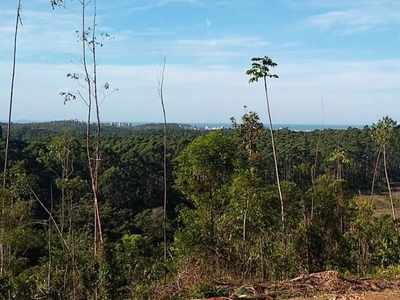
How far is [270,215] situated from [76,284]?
17.0 feet

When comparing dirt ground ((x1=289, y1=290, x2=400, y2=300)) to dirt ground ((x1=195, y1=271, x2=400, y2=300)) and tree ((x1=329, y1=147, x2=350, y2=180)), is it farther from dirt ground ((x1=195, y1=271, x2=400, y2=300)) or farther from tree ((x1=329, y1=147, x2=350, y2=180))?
tree ((x1=329, y1=147, x2=350, y2=180))

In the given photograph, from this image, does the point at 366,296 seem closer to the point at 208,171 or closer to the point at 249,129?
the point at 208,171

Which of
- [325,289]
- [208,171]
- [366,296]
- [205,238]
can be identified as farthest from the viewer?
[205,238]

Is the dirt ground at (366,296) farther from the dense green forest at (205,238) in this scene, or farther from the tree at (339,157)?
the tree at (339,157)

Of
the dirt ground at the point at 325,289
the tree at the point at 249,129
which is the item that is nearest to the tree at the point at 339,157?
the tree at the point at 249,129

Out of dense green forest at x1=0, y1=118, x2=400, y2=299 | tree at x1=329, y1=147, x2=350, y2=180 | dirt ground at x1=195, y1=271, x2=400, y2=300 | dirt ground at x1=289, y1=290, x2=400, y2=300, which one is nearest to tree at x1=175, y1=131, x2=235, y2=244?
dense green forest at x1=0, y1=118, x2=400, y2=299

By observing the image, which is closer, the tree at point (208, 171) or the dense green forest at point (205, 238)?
the dense green forest at point (205, 238)

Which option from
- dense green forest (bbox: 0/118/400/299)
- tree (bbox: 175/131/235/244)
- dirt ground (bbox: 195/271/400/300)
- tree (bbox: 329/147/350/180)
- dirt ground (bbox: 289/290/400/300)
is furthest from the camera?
tree (bbox: 329/147/350/180)

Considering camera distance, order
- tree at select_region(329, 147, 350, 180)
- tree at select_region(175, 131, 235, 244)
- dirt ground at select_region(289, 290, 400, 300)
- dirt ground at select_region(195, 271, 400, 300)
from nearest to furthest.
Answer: dirt ground at select_region(289, 290, 400, 300) → dirt ground at select_region(195, 271, 400, 300) → tree at select_region(175, 131, 235, 244) → tree at select_region(329, 147, 350, 180)

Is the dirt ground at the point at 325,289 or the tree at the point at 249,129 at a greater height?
the tree at the point at 249,129

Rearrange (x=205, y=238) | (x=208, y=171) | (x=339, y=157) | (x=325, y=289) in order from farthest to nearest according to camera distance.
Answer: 1. (x=339, y=157)
2. (x=205, y=238)
3. (x=208, y=171)
4. (x=325, y=289)

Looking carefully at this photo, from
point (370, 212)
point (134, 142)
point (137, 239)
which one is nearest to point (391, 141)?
point (370, 212)

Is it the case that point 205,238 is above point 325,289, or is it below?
below

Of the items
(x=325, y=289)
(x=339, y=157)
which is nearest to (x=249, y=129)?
(x=339, y=157)
